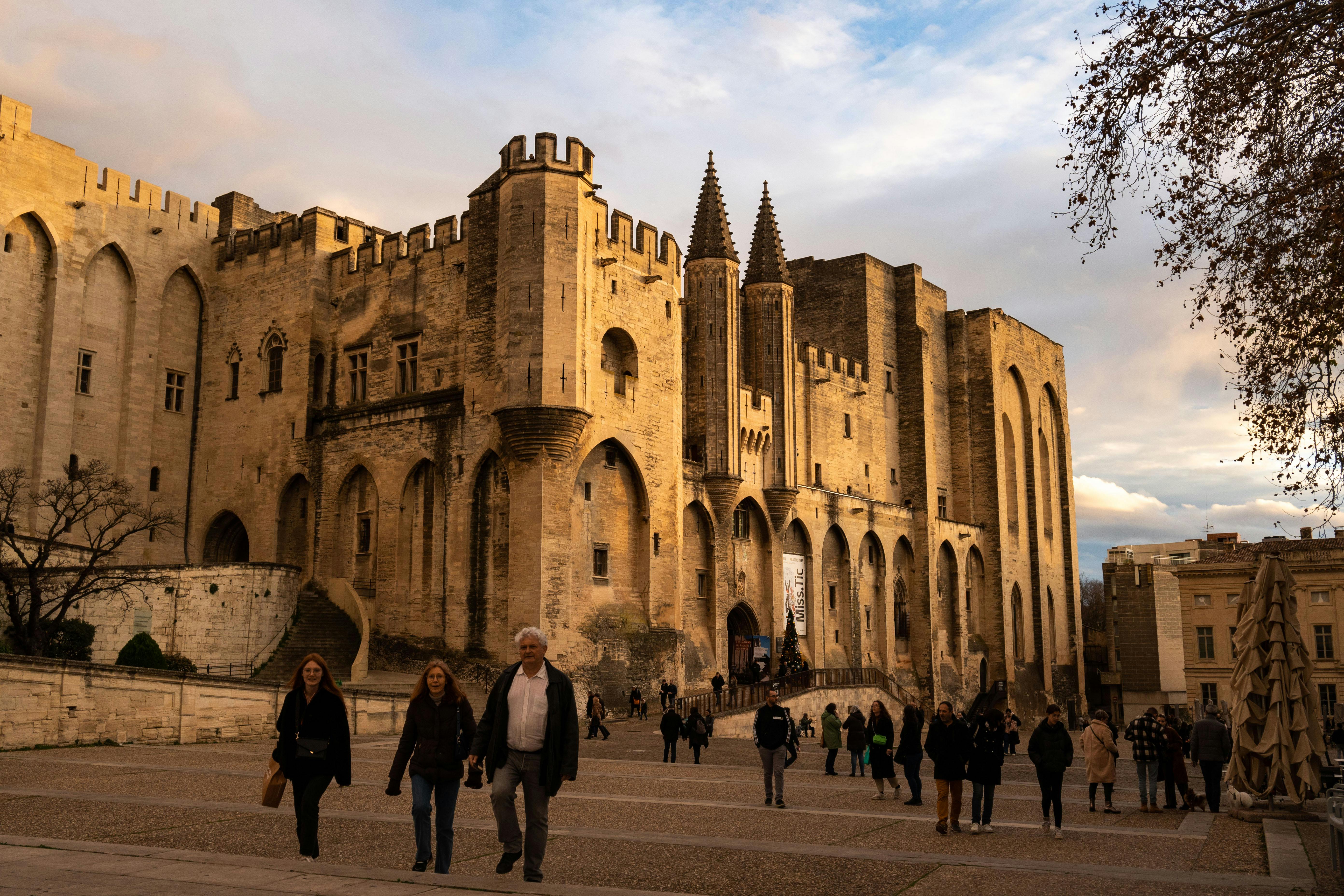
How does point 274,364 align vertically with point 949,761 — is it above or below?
above

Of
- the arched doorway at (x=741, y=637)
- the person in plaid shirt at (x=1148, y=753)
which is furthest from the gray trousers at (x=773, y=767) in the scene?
the arched doorway at (x=741, y=637)

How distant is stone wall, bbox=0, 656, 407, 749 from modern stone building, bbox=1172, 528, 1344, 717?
33.7m

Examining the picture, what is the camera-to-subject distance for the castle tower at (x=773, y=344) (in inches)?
1559

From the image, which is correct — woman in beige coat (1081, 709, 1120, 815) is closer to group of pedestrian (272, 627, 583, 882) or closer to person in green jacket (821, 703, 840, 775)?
person in green jacket (821, 703, 840, 775)

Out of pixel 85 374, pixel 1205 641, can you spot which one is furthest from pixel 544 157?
pixel 1205 641

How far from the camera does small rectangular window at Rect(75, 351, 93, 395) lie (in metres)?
34.1

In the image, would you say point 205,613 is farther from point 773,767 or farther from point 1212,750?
point 1212,750

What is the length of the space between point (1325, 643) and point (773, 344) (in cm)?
2305

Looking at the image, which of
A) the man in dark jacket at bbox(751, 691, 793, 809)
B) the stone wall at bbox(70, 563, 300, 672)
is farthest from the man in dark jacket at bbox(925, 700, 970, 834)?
the stone wall at bbox(70, 563, 300, 672)

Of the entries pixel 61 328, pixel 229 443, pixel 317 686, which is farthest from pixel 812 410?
pixel 317 686

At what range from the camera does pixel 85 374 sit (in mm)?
34312

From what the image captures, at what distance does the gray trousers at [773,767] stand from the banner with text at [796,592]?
26.3m

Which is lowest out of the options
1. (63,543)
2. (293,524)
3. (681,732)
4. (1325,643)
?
(681,732)

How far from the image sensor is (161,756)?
17.5 metres
